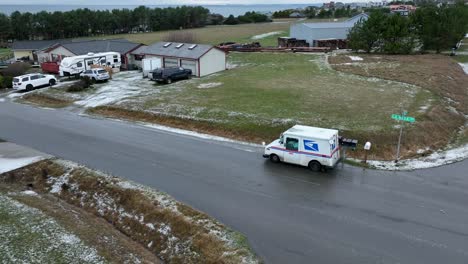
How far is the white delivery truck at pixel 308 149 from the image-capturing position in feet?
63.1

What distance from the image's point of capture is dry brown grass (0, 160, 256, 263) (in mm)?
13531

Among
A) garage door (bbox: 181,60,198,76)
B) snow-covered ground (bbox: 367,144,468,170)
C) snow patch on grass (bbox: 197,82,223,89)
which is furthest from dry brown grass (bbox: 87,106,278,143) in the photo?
garage door (bbox: 181,60,198,76)

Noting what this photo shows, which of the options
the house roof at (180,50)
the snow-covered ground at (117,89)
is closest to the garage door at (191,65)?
the house roof at (180,50)

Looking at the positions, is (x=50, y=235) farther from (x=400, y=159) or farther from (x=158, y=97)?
(x=158, y=97)

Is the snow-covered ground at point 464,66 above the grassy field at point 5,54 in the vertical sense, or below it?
above

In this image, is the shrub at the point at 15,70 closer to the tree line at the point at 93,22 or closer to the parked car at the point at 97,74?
the parked car at the point at 97,74

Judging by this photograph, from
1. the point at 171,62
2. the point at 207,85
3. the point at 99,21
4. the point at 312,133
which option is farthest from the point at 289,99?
the point at 99,21

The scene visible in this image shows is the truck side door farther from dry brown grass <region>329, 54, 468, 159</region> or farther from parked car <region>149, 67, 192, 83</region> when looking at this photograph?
parked car <region>149, 67, 192, 83</region>

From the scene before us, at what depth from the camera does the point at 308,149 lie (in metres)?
19.7

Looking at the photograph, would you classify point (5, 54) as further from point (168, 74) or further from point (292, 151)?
point (292, 151)

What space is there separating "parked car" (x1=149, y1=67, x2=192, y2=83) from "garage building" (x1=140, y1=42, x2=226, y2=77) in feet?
6.10

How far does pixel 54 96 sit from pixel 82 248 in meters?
29.0

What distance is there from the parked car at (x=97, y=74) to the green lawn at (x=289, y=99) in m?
Answer: 9.31

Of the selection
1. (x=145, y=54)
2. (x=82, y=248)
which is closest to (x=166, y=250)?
(x=82, y=248)
